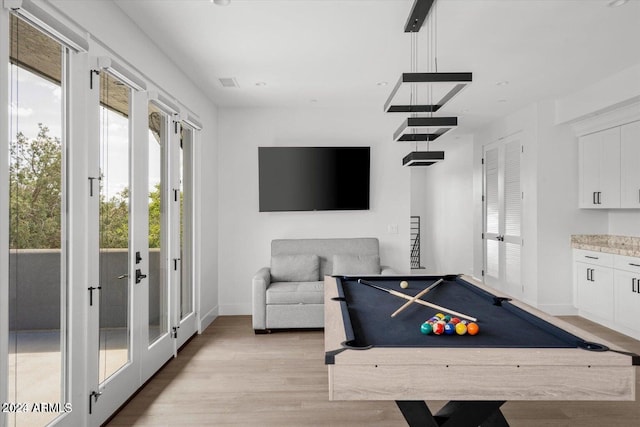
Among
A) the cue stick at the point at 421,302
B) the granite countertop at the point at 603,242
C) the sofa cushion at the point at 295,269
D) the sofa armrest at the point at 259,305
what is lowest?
the sofa armrest at the point at 259,305

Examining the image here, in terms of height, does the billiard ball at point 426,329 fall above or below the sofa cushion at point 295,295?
above

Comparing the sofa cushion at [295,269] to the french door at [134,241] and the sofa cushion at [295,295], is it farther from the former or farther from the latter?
the french door at [134,241]

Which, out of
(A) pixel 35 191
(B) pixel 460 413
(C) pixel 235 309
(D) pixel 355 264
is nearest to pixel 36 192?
(A) pixel 35 191

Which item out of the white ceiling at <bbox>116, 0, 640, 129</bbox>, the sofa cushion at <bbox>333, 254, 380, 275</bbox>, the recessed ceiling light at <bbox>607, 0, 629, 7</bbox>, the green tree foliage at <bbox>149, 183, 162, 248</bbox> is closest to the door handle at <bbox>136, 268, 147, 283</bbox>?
the green tree foliage at <bbox>149, 183, 162, 248</bbox>

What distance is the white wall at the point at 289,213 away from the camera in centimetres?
556

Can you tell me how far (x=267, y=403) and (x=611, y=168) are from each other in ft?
14.9

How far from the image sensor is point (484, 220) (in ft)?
Answer: 22.8

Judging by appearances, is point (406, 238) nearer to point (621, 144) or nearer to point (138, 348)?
point (621, 144)

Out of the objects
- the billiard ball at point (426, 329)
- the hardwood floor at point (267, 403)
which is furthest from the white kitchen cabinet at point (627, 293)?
the billiard ball at point (426, 329)

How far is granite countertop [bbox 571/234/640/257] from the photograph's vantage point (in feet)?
15.7

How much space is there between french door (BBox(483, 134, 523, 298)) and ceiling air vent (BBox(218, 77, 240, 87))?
3.97 metres

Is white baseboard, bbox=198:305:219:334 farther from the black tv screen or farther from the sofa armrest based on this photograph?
the black tv screen

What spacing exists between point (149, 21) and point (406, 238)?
3.96 m

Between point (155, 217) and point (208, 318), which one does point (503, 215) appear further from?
point (155, 217)
